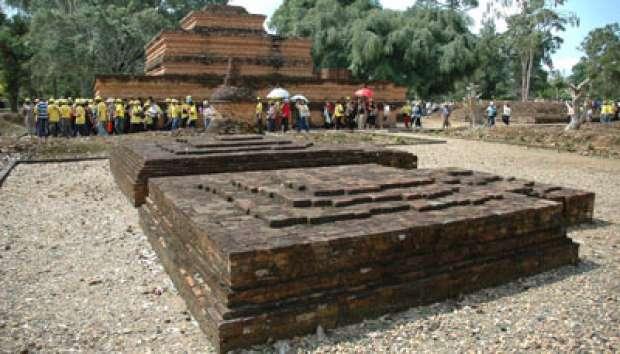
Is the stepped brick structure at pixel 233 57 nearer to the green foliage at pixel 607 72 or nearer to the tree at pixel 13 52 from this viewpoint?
the tree at pixel 13 52

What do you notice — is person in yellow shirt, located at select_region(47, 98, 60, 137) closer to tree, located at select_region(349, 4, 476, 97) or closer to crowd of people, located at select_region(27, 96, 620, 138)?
crowd of people, located at select_region(27, 96, 620, 138)

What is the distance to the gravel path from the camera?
3.45 meters

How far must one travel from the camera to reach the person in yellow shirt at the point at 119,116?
1797 centimetres

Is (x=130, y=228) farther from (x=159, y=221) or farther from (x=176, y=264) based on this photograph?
(x=176, y=264)

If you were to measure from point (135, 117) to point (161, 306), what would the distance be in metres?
15.4

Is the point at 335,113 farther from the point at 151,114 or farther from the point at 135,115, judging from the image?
the point at 135,115

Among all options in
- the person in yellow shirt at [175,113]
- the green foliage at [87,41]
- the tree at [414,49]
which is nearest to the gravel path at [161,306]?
the person in yellow shirt at [175,113]

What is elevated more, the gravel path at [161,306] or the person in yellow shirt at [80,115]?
the person in yellow shirt at [80,115]

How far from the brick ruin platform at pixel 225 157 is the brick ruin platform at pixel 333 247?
1738 millimetres

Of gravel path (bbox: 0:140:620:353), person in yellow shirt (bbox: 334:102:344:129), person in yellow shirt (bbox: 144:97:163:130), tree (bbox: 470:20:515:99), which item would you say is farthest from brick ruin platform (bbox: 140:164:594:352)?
tree (bbox: 470:20:515:99)

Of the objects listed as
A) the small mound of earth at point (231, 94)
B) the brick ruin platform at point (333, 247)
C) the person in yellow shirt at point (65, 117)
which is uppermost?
the small mound of earth at point (231, 94)

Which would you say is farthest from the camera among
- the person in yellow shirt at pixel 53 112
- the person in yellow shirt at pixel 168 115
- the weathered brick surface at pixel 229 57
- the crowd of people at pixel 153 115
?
the weathered brick surface at pixel 229 57

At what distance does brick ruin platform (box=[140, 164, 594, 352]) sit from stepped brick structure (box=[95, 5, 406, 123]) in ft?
53.2

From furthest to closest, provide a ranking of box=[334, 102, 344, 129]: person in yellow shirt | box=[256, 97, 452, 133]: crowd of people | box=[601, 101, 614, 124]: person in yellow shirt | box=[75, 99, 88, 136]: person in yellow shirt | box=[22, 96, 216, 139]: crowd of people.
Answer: box=[601, 101, 614, 124]: person in yellow shirt, box=[334, 102, 344, 129]: person in yellow shirt, box=[256, 97, 452, 133]: crowd of people, box=[75, 99, 88, 136]: person in yellow shirt, box=[22, 96, 216, 139]: crowd of people
